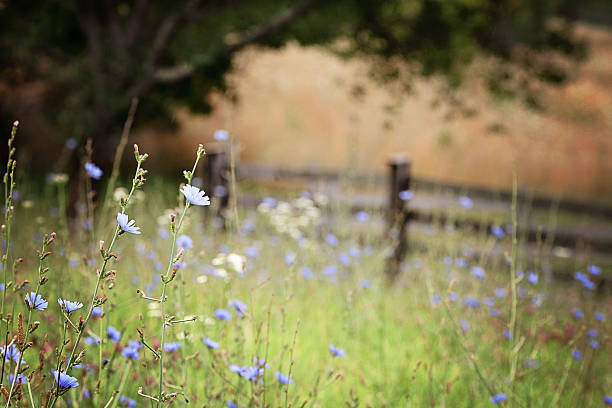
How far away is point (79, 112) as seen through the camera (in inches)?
272

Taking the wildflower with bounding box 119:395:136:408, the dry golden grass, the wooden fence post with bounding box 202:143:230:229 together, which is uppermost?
the wildflower with bounding box 119:395:136:408

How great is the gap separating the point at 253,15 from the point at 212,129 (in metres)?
8.12

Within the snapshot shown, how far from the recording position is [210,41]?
7125mm

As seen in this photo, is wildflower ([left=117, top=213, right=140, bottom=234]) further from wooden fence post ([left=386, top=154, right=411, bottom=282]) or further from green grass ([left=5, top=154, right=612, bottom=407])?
wooden fence post ([left=386, top=154, right=411, bottom=282])

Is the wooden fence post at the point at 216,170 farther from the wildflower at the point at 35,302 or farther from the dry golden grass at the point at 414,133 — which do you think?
the dry golden grass at the point at 414,133

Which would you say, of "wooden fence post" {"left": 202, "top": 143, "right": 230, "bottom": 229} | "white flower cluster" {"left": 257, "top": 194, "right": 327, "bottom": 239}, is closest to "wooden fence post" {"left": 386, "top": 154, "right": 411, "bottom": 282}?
"white flower cluster" {"left": 257, "top": 194, "right": 327, "bottom": 239}

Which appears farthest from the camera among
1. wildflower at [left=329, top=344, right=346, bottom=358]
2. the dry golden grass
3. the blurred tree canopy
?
the dry golden grass

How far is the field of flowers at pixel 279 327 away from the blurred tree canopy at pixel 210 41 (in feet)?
9.23

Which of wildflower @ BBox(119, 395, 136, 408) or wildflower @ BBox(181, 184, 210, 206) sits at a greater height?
wildflower @ BBox(181, 184, 210, 206)

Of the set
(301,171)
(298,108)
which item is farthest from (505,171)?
(301,171)

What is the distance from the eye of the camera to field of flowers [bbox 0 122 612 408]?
183 centimetres

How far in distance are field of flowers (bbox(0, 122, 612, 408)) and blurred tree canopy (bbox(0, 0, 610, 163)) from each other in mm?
2813

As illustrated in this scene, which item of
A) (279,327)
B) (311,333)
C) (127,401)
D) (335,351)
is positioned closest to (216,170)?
(311,333)

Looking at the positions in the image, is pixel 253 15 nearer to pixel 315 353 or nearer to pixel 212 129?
pixel 315 353
